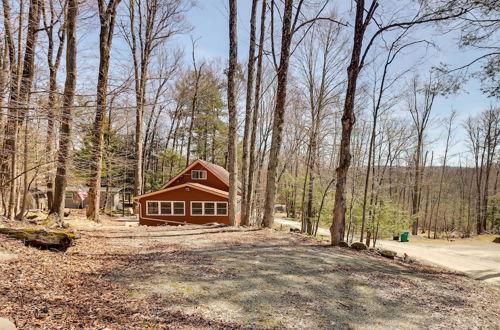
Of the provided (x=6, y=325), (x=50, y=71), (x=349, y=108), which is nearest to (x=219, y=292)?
(x=6, y=325)

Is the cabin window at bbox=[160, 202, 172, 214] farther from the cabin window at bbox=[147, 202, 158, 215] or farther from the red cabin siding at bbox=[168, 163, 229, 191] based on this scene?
the red cabin siding at bbox=[168, 163, 229, 191]

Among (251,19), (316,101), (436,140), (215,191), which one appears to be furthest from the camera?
(436,140)

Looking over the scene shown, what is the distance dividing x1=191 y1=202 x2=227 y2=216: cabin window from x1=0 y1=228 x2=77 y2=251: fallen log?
13.9 meters

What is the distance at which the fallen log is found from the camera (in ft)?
15.5

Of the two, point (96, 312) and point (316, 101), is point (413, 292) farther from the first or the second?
point (316, 101)

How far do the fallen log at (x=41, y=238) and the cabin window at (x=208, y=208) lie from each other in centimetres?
1389

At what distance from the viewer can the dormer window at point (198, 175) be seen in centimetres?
2027

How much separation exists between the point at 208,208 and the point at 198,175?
2764 mm

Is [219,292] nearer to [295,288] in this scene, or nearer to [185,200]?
Result: [295,288]

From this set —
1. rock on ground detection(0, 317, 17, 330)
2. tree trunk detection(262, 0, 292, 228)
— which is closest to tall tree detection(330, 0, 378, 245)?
tree trunk detection(262, 0, 292, 228)

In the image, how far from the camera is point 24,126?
6645 mm

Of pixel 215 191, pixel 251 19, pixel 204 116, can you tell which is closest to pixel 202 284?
pixel 251 19

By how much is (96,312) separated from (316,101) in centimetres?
1670

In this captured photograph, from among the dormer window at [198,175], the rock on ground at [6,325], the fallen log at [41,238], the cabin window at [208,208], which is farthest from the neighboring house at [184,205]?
the rock on ground at [6,325]
